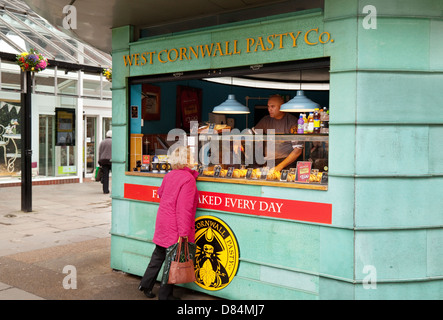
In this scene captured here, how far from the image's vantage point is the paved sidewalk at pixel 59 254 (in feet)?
17.2

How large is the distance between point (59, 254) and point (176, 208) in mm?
3115

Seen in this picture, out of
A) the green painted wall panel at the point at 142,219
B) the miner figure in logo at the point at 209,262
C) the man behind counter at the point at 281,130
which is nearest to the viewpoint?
the miner figure in logo at the point at 209,262

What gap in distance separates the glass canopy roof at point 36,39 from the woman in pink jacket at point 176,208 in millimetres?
10608

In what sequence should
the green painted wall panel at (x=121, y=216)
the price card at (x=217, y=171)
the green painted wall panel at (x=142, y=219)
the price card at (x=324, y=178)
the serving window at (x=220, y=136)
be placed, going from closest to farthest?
the price card at (x=324, y=178) → the serving window at (x=220, y=136) → the price card at (x=217, y=171) → the green painted wall panel at (x=142, y=219) → the green painted wall panel at (x=121, y=216)

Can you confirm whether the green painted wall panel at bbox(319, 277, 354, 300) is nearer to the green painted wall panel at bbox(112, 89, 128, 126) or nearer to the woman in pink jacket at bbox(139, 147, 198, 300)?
the woman in pink jacket at bbox(139, 147, 198, 300)

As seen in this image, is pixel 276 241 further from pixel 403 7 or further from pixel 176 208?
pixel 403 7

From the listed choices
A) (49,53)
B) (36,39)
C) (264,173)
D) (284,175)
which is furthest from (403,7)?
(36,39)

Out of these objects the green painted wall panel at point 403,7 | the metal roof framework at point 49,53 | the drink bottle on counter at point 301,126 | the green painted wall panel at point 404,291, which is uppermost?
the metal roof framework at point 49,53

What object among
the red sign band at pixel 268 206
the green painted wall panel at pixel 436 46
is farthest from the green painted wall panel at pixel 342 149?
the green painted wall panel at pixel 436 46

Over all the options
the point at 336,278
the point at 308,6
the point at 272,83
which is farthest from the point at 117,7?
the point at 272,83

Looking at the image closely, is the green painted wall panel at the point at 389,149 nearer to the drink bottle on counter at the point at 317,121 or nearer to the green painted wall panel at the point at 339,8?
the drink bottle on counter at the point at 317,121

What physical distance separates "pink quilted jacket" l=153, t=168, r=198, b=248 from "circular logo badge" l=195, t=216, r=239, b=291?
0.87 feet

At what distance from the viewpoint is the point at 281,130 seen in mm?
5570
